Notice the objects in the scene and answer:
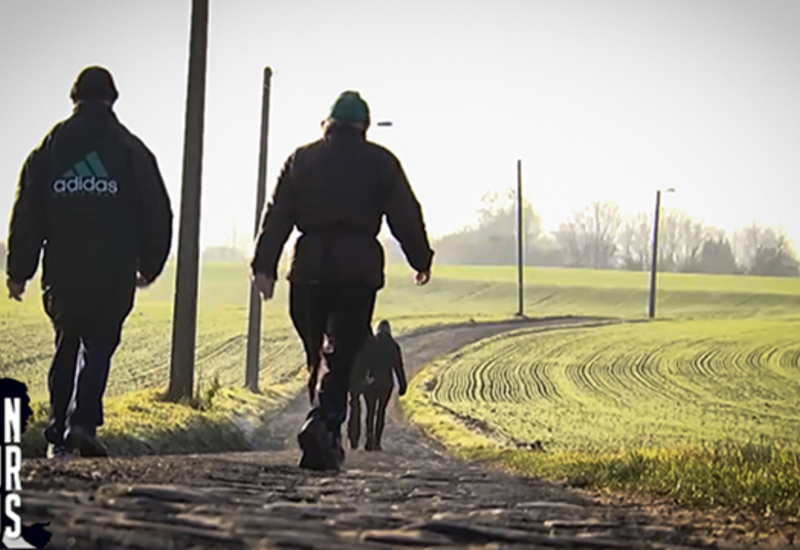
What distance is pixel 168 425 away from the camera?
16594mm

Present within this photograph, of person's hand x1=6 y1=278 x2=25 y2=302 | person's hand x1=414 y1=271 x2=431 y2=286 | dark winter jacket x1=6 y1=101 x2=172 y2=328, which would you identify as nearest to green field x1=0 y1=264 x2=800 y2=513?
person's hand x1=6 y1=278 x2=25 y2=302

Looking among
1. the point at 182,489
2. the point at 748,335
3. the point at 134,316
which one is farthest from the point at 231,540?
the point at 748,335

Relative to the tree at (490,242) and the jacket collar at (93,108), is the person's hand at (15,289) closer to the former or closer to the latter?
the jacket collar at (93,108)

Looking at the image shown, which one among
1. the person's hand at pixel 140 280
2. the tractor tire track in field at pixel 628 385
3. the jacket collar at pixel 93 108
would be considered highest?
the jacket collar at pixel 93 108

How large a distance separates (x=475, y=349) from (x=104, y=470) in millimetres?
40370

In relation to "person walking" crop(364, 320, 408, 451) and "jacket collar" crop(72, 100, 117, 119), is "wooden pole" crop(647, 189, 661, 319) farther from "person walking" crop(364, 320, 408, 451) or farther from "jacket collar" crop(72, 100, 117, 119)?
"jacket collar" crop(72, 100, 117, 119)

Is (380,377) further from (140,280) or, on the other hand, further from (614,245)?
(614,245)

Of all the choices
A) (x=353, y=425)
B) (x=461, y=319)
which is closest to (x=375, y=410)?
(x=353, y=425)

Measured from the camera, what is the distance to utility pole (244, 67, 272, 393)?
28.4m

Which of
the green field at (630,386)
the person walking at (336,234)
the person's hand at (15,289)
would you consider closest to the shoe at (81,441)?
the person's hand at (15,289)

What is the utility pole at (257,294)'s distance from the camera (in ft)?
93.0

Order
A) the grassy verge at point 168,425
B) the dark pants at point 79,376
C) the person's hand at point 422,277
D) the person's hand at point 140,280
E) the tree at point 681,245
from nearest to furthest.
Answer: the dark pants at point 79,376
the person's hand at point 140,280
the person's hand at point 422,277
the grassy verge at point 168,425
the tree at point 681,245

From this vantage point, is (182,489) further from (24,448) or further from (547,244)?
(547,244)

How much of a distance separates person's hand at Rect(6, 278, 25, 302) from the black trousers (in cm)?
157
